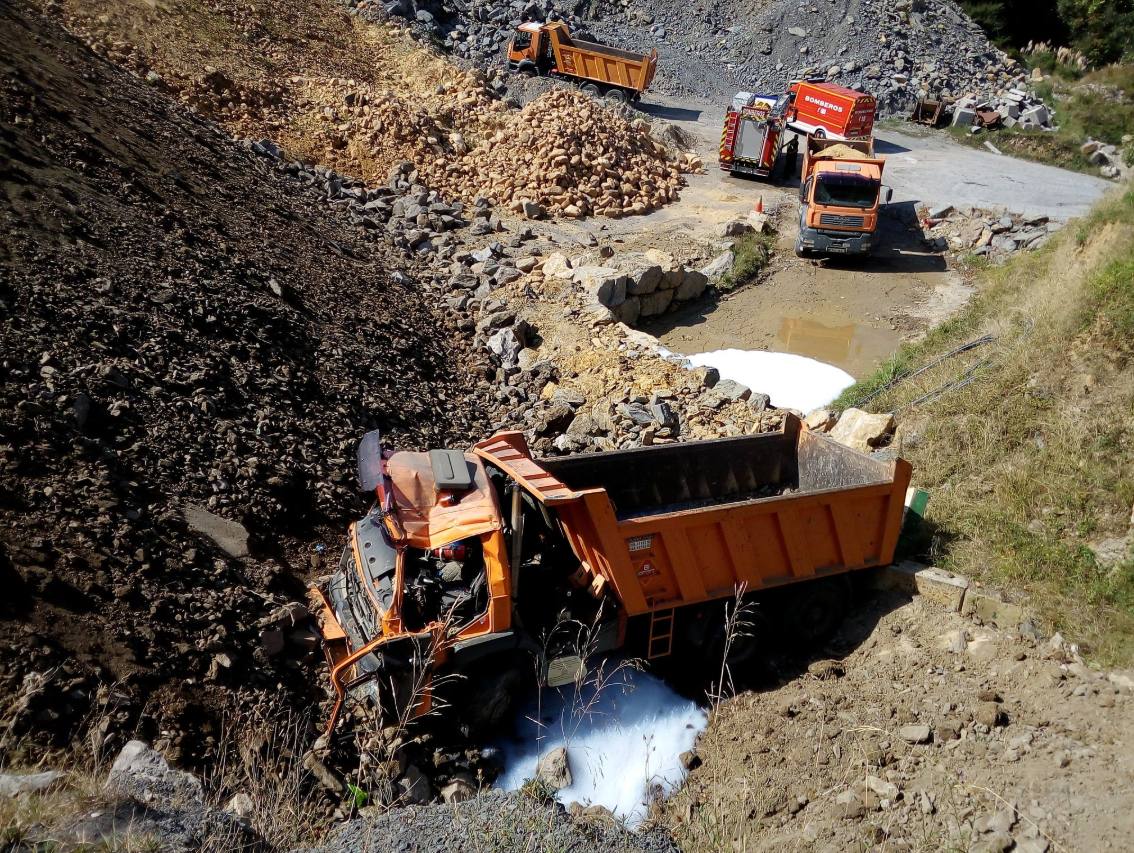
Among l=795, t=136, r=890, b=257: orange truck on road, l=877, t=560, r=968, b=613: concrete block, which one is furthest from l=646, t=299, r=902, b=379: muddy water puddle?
l=877, t=560, r=968, b=613: concrete block

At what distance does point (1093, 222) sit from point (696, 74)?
20.2 m

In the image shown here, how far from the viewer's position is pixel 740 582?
6.49 metres

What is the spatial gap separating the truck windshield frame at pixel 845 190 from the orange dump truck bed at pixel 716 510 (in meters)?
10.4

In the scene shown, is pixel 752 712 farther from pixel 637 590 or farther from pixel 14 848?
pixel 14 848

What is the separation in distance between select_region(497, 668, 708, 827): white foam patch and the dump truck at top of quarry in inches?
11.3

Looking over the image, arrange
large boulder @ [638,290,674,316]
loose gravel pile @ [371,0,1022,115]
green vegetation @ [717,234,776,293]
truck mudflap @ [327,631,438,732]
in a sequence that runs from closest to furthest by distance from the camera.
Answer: truck mudflap @ [327,631,438,732] → large boulder @ [638,290,674,316] → green vegetation @ [717,234,776,293] → loose gravel pile @ [371,0,1022,115]

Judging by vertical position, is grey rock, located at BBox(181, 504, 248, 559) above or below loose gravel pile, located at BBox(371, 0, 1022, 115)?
below

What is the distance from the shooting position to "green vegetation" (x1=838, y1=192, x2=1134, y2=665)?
22.0ft

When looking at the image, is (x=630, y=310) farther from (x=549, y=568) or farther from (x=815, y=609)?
(x=549, y=568)

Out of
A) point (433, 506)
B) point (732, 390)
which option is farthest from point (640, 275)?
point (433, 506)

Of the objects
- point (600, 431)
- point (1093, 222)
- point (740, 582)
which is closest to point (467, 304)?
point (600, 431)

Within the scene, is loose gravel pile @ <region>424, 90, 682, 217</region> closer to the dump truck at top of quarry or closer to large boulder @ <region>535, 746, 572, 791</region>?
the dump truck at top of quarry

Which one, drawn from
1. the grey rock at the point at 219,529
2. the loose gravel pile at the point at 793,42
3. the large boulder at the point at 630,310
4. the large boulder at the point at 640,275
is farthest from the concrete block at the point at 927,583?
the loose gravel pile at the point at 793,42

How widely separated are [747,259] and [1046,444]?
9.25 metres
